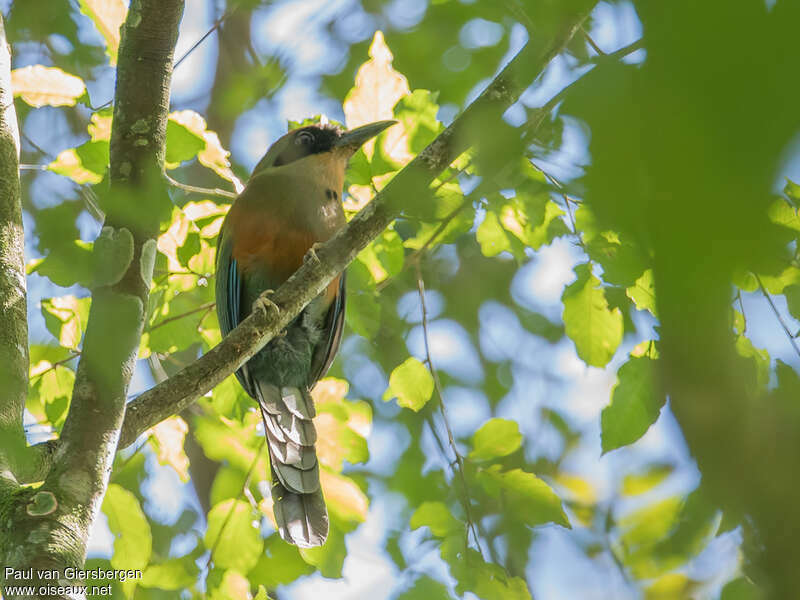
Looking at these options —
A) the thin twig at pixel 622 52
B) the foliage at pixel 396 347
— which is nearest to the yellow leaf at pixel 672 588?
the foliage at pixel 396 347

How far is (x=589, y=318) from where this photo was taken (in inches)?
104

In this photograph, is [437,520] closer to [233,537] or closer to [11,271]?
[233,537]

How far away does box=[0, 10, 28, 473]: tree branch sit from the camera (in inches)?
78.7

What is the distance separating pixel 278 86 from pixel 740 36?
4.12 feet

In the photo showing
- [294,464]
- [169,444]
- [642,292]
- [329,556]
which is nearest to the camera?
[642,292]

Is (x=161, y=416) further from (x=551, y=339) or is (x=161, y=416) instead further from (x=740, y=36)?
(x=551, y=339)

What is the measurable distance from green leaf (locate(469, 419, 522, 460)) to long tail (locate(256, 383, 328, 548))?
0.61 meters

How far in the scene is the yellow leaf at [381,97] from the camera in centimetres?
277

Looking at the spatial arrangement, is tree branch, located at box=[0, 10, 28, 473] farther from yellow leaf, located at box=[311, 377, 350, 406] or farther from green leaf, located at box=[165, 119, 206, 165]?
yellow leaf, located at box=[311, 377, 350, 406]

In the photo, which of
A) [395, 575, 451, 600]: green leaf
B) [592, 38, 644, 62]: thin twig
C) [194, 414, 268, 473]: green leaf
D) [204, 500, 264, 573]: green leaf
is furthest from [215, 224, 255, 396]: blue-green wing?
[592, 38, 644, 62]: thin twig

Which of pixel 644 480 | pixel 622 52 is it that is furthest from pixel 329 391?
pixel 622 52

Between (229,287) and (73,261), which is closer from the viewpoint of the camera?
(73,261)

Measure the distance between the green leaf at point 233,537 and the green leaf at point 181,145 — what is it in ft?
3.70

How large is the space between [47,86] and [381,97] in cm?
105
